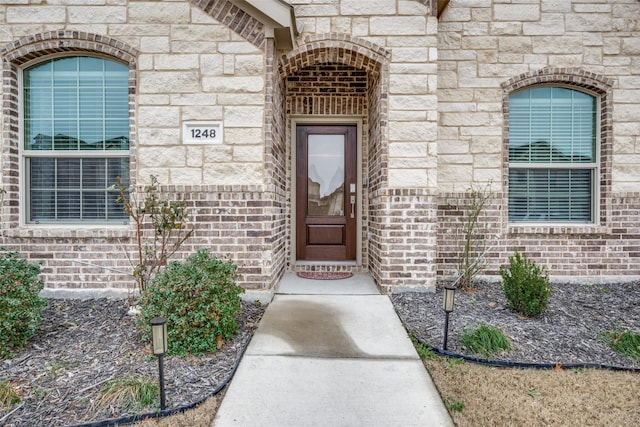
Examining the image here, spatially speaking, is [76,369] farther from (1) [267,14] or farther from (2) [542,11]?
(2) [542,11]

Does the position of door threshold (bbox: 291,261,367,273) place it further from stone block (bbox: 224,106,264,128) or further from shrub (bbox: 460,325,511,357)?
shrub (bbox: 460,325,511,357)

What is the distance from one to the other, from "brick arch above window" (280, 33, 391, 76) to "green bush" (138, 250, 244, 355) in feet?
9.25

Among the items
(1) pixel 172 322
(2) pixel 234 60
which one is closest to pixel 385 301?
(1) pixel 172 322

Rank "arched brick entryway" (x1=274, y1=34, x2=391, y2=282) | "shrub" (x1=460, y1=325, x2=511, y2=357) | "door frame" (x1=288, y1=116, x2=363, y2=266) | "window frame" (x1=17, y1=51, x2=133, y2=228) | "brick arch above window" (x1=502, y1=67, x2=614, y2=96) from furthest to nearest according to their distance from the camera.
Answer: "door frame" (x1=288, y1=116, x2=363, y2=266) < "arched brick entryway" (x1=274, y1=34, x2=391, y2=282) < "brick arch above window" (x1=502, y1=67, x2=614, y2=96) < "window frame" (x1=17, y1=51, x2=133, y2=228) < "shrub" (x1=460, y1=325, x2=511, y2=357)

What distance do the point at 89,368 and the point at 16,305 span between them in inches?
34.0

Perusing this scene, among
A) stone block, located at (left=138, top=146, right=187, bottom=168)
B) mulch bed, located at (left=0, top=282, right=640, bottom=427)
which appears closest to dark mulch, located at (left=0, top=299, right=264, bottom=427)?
mulch bed, located at (left=0, top=282, right=640, bottom=427)

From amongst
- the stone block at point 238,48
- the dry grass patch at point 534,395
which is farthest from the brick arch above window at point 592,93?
the stone block at point 238,48

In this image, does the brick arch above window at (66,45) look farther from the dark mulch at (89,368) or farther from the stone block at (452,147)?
the stone block at (452,147)

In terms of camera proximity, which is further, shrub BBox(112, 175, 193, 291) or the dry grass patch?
shrub BBox(112, 175, 193, 291)

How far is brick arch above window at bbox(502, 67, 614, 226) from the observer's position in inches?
190

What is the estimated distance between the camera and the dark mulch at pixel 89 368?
7.01 ft

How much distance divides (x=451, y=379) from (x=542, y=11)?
16.5 feet

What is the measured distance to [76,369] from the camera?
2582 mm


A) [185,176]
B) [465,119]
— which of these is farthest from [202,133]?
[465,119]
